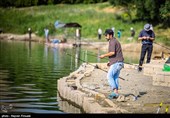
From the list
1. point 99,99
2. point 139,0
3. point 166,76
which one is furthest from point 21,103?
point 139,0

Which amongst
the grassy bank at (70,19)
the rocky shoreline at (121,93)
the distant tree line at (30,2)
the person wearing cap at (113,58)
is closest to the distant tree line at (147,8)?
the grassy bank at (70,19)

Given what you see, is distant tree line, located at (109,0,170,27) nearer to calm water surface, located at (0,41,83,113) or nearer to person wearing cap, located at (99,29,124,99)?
calm water surface, located at (0,41,83,113)

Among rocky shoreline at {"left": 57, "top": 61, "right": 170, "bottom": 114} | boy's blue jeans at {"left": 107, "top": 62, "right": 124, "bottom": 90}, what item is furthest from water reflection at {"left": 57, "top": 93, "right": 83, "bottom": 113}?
boy's blue jeans at {"left": 107, "top": 62, "right": 124, "bottom": 90}

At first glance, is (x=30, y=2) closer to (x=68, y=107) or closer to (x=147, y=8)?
(x=147, y=8)

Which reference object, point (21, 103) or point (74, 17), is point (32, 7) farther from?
point (21, 103)

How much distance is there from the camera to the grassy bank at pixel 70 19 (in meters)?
64.7

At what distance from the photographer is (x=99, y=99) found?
42.2 feet

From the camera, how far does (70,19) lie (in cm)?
7281

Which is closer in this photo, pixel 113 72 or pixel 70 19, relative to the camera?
pixel 113 72

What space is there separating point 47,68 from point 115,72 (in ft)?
43.2

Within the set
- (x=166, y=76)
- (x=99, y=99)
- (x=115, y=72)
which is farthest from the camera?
(x=166, y=76)

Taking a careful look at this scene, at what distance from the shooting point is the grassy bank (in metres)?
64.7

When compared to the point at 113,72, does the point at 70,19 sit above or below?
above

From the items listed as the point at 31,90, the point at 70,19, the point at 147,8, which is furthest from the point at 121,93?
the point at 70,19
